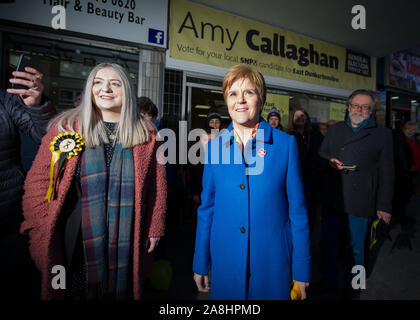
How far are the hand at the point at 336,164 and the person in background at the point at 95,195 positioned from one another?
72.5 inches

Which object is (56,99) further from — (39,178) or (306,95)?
(306,95)

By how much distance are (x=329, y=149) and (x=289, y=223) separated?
1620 millimetres

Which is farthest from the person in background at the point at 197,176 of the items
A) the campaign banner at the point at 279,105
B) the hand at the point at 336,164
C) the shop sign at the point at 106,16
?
the campaign banner at the point at 279,105

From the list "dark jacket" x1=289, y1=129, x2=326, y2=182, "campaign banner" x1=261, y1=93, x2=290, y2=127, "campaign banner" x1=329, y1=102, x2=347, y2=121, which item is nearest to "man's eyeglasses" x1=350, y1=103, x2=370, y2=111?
"dark jacket" x1=289, y1=129, x2=326, y2=182

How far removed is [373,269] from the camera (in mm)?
2938

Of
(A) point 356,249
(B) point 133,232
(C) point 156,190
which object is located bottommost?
(A) point 356,249

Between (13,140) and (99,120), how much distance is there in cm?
62

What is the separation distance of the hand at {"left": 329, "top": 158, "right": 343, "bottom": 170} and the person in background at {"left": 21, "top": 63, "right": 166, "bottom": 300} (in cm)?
184

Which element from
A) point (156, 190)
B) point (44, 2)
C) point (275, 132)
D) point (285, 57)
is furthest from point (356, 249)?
point (44, 2)

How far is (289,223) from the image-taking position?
132 cm

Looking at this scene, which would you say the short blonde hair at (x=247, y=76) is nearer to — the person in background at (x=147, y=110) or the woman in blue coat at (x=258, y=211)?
the woman in blue coat at (x=258, y=211)

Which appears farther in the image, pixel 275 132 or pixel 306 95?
pixel 306 95

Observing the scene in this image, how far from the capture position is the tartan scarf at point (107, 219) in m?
1.31

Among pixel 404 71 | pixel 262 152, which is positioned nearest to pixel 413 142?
pixel 404 71
